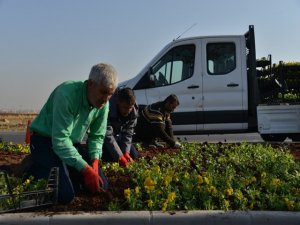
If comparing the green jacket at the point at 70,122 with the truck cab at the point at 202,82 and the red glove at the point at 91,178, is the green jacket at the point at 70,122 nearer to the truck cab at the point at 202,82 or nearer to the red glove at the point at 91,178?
the red glove at the point at 91,178

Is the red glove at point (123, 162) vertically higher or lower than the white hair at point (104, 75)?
lower

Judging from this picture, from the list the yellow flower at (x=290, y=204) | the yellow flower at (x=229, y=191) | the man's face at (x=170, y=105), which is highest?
the man's face at (x=170, y=105)

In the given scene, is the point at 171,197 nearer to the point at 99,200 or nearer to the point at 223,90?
the point at 99,200

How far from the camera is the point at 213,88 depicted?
11.2 metres

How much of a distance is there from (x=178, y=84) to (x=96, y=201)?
6.70 m

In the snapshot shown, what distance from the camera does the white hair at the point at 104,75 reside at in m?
4.69

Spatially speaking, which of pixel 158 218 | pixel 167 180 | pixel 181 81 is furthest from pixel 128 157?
pixel 181 81

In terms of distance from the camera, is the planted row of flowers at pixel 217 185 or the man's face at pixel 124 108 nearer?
the planted row of flowers at pixel 217 185

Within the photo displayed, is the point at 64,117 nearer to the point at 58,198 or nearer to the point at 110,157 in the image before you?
the point at 58,198

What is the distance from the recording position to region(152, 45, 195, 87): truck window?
446 inches

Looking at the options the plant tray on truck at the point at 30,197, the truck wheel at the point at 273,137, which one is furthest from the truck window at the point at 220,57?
the plant tray on truck at the point at 30,197

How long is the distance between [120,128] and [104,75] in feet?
8.74

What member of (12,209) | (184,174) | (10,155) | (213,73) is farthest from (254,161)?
(213,73)

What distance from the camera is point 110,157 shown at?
22.0 ft
